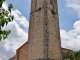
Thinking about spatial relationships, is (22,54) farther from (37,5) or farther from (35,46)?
(37,5)

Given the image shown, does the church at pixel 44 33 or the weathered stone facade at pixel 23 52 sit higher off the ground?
the church at pixel 44 33

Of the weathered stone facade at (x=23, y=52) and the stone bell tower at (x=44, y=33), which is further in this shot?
the weathered stone facade at (x=23, y=52)

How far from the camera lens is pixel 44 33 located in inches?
579

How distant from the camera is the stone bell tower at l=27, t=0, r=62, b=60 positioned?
14.4m

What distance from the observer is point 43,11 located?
15.8 meters

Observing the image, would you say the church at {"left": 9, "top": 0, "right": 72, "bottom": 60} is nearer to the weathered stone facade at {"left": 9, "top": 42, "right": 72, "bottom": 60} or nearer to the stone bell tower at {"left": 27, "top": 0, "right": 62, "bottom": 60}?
the stone bell tower at {"left": 27, "top": 0, "right": 62, "bottom": 60}

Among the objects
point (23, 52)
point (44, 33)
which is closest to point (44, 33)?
point (44, 33)

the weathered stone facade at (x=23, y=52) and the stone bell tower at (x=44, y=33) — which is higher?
the stone bell tower at (x=44, y=33)

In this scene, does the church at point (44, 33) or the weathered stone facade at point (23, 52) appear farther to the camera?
the weathered stone facade at point (23, 52)

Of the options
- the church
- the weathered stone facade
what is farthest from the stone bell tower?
the weathered stone facade

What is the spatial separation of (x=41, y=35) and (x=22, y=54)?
16.3 feet

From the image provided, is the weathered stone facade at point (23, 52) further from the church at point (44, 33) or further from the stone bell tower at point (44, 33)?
the stone bell tower at point (44, 33)

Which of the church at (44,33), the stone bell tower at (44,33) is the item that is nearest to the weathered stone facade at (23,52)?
the church at (44,33)

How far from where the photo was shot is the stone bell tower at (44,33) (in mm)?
14414
